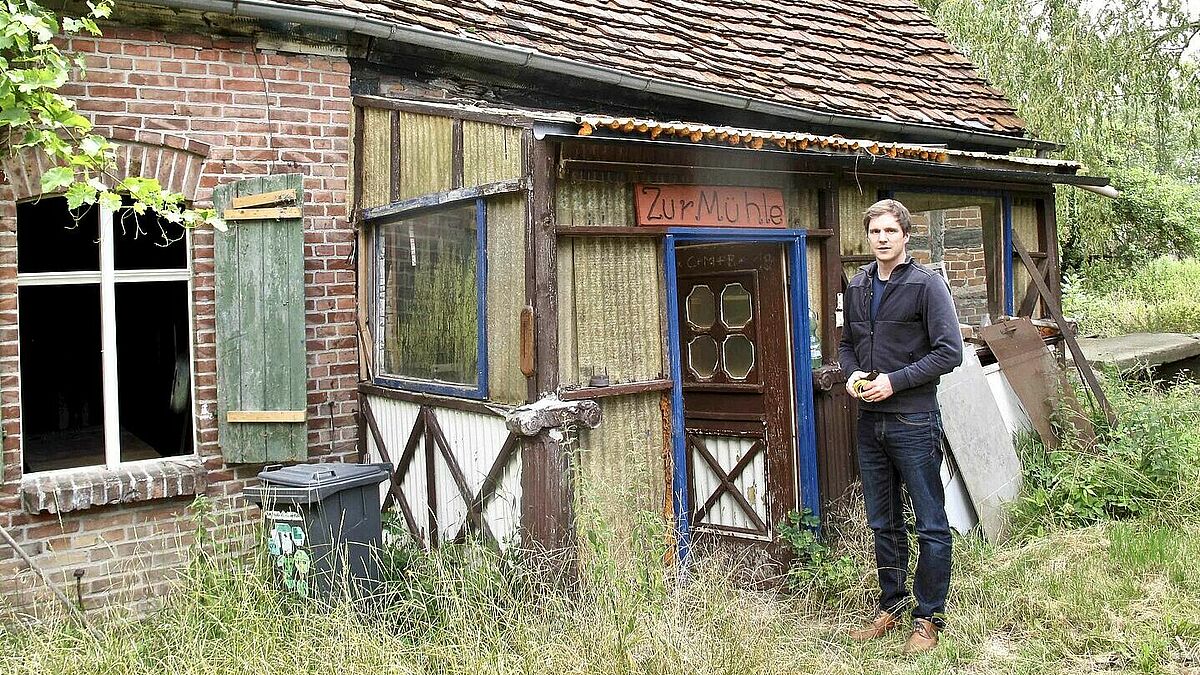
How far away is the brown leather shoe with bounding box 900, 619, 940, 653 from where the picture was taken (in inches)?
192

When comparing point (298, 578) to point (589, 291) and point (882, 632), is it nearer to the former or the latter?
point (589, 291)

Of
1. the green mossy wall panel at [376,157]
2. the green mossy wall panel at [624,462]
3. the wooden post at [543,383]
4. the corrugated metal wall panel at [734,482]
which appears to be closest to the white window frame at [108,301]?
the green mossy wall panel at [376,157]

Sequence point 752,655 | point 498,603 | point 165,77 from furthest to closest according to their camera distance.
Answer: point 165,77 → point 498,603 → point 752,655

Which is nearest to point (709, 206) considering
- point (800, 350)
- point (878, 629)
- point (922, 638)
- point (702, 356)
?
point (800, 350)

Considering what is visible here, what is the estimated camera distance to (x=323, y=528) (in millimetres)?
5016

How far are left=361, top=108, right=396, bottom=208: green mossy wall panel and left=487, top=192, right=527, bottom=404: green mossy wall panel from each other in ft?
3.80

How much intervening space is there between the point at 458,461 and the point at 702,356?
2266 mm

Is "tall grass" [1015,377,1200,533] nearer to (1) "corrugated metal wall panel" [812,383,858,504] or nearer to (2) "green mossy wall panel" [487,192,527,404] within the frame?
(1) "corrugated metal wall panel" [812,383,858,504]

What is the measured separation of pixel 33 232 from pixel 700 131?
6.02 m

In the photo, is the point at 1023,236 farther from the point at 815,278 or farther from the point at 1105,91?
the point at 1105,91

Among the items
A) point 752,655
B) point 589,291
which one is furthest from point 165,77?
point 752,655

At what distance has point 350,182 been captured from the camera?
6.45m

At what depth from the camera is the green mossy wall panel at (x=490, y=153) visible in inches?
200

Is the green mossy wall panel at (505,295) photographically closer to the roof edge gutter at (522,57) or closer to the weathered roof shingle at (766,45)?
the roof edge gutter at (522,57)
